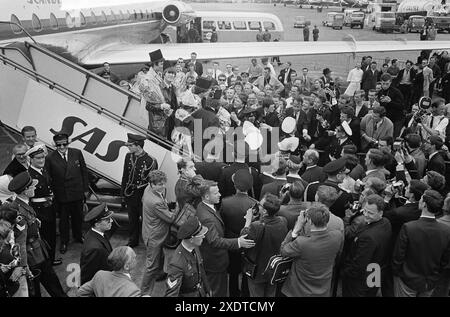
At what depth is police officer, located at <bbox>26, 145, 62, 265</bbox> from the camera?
668 centimetres

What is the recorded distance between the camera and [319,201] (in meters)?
5.48

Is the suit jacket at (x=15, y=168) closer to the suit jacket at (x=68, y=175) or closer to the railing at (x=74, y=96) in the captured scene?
the suit jacket at (x=68, y=175)

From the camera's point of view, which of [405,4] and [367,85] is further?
[405,4]

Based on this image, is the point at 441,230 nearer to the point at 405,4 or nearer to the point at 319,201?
the point at 319,201

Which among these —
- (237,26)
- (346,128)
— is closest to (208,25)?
(237,26)

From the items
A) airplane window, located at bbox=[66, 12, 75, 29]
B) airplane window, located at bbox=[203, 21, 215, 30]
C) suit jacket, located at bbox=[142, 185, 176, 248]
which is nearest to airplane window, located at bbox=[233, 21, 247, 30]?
airplane window, located at bbox=[203, 21, 215, 30]

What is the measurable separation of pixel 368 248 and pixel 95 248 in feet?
10.2

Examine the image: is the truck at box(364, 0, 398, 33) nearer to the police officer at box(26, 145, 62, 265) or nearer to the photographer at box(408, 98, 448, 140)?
the photographer at box(408, 98, 448, 140)

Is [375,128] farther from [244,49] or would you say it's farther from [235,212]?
[244,49]

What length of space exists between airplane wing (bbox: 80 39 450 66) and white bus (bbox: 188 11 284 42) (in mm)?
11989

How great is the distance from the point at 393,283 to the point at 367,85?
1031 centimetres

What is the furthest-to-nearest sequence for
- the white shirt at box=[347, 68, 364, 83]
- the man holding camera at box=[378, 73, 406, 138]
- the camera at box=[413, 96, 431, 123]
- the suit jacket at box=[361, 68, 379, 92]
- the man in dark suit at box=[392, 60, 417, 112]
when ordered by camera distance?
1. the man in dark suit at box=[392, 60, 417, 112]
2. the white shirt at box=[347, 68, 364, 83]
3. the suit jacket at box=[361, 68, 379, 92]
4. the man holding camera at box=[378, 73, 406, 138]
5. the camera at box=[413, 96, 431, 123]

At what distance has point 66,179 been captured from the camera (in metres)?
7.26

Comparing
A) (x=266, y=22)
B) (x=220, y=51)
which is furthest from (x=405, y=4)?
(x=220, y=51)
